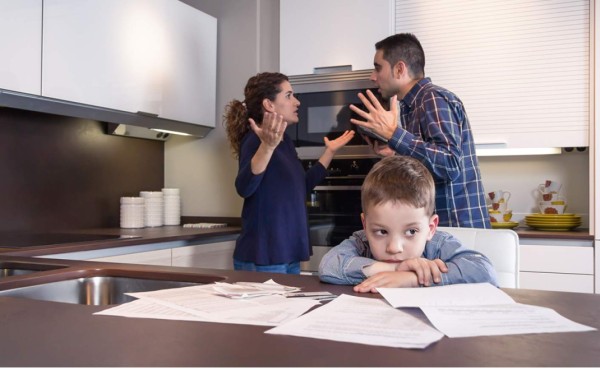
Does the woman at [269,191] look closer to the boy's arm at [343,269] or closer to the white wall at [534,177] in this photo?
the boy's arm at [343,269]

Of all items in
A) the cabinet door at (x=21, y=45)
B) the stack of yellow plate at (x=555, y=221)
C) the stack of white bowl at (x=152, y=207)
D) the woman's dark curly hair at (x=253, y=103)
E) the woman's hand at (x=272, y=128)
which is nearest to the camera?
the woman's hand at (x=272, y=128)

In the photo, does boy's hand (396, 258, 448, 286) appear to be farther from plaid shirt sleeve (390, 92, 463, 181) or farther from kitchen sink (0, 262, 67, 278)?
Answer: kitchen sink (0, 262, 67, 278)

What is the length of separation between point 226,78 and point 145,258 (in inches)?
56.3

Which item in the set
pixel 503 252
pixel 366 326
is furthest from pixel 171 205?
pixel 366 326

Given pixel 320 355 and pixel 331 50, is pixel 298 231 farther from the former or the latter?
pixel 320 355

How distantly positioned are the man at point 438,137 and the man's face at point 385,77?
0.10 ft

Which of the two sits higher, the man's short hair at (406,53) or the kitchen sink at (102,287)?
the man's short hair at (406,53)

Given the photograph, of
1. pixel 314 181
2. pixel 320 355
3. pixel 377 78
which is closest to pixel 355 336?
pixel 320 355

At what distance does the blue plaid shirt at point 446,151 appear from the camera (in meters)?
1.84

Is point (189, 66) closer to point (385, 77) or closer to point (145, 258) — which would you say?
point (145, 258)

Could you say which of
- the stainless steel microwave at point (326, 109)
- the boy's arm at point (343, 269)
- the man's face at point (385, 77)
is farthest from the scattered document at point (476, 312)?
the stainless steel microwave at point (326, 109)

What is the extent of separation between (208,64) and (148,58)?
1.85ft

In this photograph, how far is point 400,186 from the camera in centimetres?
124

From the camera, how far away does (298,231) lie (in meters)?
2.49
